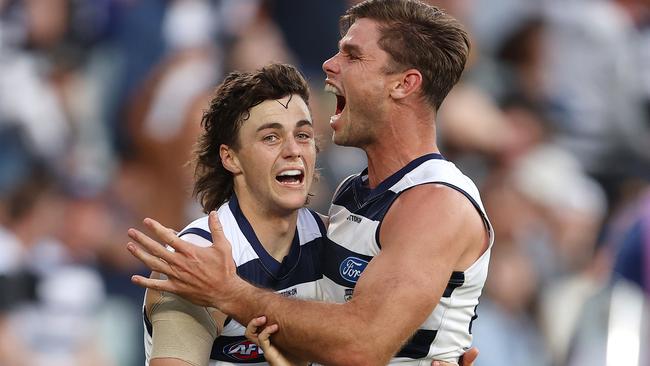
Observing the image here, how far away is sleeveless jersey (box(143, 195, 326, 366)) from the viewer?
183 inches

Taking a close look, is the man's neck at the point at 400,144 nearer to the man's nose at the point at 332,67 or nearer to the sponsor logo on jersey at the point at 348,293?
the man's nose at the point at 332,67

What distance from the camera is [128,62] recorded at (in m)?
9.15

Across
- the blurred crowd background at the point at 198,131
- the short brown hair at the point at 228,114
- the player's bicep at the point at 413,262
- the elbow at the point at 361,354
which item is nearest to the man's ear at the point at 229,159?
the short brown hair at the point at 228,114

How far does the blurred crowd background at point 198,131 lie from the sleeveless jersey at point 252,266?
277 cm

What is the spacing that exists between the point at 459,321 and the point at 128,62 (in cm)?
518

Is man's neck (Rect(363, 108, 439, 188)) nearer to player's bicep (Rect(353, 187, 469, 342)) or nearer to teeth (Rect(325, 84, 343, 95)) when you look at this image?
teeth (Rect(325, 84, 343, 95))

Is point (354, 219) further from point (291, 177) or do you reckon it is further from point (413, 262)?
point (413, 262)

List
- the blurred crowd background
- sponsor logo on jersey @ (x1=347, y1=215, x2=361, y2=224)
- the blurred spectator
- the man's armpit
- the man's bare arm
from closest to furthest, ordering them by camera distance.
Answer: the man's bare arm
the man's armpit
sponsor logo on jersey @ (x1=347, y1=215, x2=361, y2=224)
the blurred crowd background
the blurred spectator

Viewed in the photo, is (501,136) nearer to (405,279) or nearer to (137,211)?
(137,211)

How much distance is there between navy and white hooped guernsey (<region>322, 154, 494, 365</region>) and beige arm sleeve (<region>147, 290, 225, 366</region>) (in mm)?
529

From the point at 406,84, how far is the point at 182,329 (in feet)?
4.41

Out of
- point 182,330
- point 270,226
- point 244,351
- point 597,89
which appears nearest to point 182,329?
point 182,330

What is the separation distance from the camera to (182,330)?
4.48m

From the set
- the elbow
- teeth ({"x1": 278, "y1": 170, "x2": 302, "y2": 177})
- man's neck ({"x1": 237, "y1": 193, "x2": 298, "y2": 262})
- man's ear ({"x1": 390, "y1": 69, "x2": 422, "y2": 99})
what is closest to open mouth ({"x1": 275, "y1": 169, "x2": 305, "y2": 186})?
teeth ({"x1": 278, "y1": 170, "x2": 302, "y2": 177})
